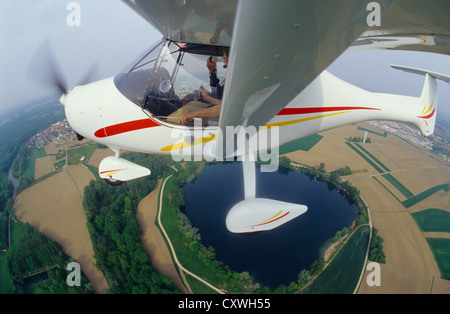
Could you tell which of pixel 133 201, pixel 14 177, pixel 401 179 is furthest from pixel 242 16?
pixel 14 177

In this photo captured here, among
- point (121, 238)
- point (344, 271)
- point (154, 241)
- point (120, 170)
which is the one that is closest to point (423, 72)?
point (120, 170)

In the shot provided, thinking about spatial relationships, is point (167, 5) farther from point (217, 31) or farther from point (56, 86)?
point (56, 86)

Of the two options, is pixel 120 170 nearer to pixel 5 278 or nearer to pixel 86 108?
pixel 86 108

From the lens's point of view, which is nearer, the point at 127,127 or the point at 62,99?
the point at 127,127

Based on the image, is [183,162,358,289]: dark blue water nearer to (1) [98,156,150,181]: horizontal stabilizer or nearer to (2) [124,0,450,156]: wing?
(1) [98,156,150,181]: horizontal stabilizer

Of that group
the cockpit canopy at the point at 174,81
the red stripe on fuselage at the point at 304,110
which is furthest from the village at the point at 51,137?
the red stripe on fuselage at the point at 304,110

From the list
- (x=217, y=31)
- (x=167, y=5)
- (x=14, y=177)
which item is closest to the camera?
(x=167, y=5)

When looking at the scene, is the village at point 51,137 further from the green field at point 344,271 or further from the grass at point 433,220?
the grass at point 433,220
